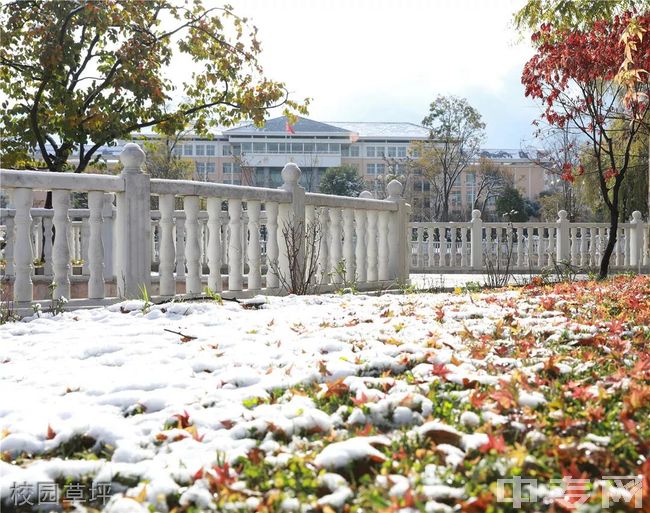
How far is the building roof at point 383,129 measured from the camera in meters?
69.8

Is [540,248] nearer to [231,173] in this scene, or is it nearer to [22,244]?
[22,244]

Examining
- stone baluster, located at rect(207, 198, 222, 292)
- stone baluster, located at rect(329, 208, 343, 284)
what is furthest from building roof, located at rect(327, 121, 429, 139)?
stone baluster, located at rect(207, 198, 222, 292)

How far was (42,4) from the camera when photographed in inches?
525

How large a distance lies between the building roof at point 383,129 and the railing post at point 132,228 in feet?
208

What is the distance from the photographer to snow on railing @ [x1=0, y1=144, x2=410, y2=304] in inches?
234

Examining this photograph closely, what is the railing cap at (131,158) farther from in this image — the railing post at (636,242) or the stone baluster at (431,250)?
the railing post at (636,242)

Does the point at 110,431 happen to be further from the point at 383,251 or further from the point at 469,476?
the point at 383,251

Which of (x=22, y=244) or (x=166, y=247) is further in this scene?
(x=166, y=247)

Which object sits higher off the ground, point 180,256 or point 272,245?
point 272,245

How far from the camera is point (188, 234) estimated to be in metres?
6.70

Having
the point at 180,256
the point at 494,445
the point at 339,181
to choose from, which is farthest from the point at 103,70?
the point at 339,181

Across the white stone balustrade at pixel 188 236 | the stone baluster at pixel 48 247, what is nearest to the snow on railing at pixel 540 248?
the white stone balustrade at pixel 188 236

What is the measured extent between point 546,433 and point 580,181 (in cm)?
2513

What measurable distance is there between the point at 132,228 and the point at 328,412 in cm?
385
